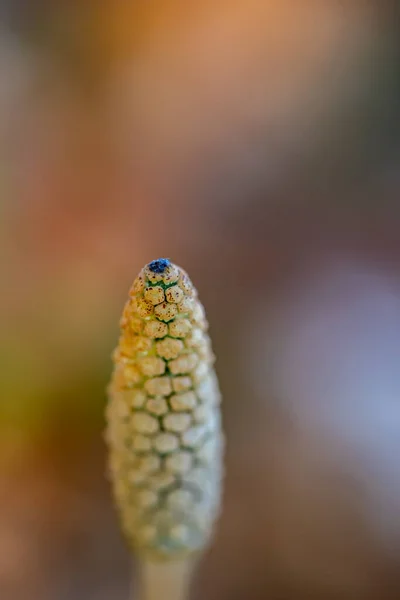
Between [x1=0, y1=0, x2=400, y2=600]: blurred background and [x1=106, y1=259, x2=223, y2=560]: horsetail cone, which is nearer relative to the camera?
[x1=106, y1=259, x2=223, y2=560]: horsetail cone

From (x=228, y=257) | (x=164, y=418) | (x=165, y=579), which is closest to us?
(x=164, y=418)

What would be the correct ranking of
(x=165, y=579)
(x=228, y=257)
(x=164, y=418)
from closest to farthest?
(x=164, y=418) < (x=165, y=579) < (x=228, y=257)

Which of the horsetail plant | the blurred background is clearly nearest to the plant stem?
the horsetail plant

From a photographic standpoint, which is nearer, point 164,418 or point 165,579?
point 164,418

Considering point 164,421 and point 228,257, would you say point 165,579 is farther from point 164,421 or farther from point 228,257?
point 228,257

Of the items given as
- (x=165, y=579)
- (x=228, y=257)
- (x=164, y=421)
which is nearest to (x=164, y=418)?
(x=164, y=421)

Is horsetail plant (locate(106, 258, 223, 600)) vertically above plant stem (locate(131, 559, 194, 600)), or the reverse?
horsetail plant (locate(106, 258, 223, 600))

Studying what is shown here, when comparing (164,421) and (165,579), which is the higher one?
(164,421)

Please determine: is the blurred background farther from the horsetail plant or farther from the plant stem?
the horsetail plant
